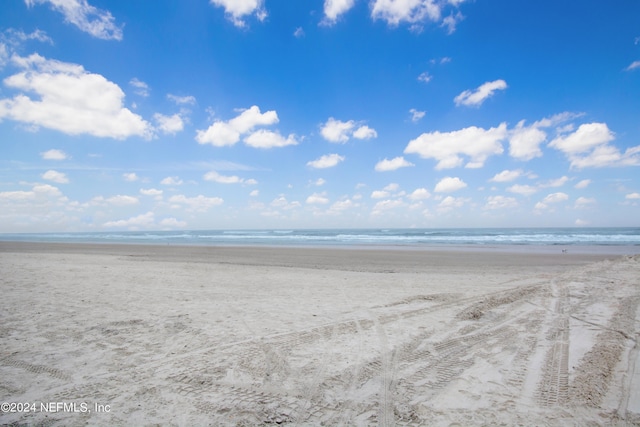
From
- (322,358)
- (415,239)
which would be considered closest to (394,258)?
(322,358)

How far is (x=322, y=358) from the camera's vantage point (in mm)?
4715

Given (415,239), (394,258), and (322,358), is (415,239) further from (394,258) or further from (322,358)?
(322,358)

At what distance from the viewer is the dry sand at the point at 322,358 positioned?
3.41 meters

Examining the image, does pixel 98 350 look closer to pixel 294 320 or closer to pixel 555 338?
pixel 294 320

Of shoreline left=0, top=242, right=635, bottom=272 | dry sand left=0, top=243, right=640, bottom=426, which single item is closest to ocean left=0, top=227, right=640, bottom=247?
shoreline left=0, top=242, right=635, bottom=272

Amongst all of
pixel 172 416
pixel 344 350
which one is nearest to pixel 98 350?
pixel 172 416

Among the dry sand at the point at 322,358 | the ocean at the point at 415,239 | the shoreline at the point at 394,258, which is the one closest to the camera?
the dry sand at the point at 322,358

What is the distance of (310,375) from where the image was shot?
4.18 m

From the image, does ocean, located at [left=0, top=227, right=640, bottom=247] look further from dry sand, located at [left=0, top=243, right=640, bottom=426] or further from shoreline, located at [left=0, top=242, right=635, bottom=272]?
dry sand, located at [left=0, top=243, right=640, bottom=426]

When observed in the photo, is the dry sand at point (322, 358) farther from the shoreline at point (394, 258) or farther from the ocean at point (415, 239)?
the ocean at point (415, 239)

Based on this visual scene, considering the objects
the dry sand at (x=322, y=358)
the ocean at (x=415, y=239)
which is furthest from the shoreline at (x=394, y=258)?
the ocean at (x=415, y=239)

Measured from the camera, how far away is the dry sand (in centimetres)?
341

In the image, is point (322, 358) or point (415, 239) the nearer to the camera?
point (322, 358)

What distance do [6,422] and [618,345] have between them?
8.53 m
